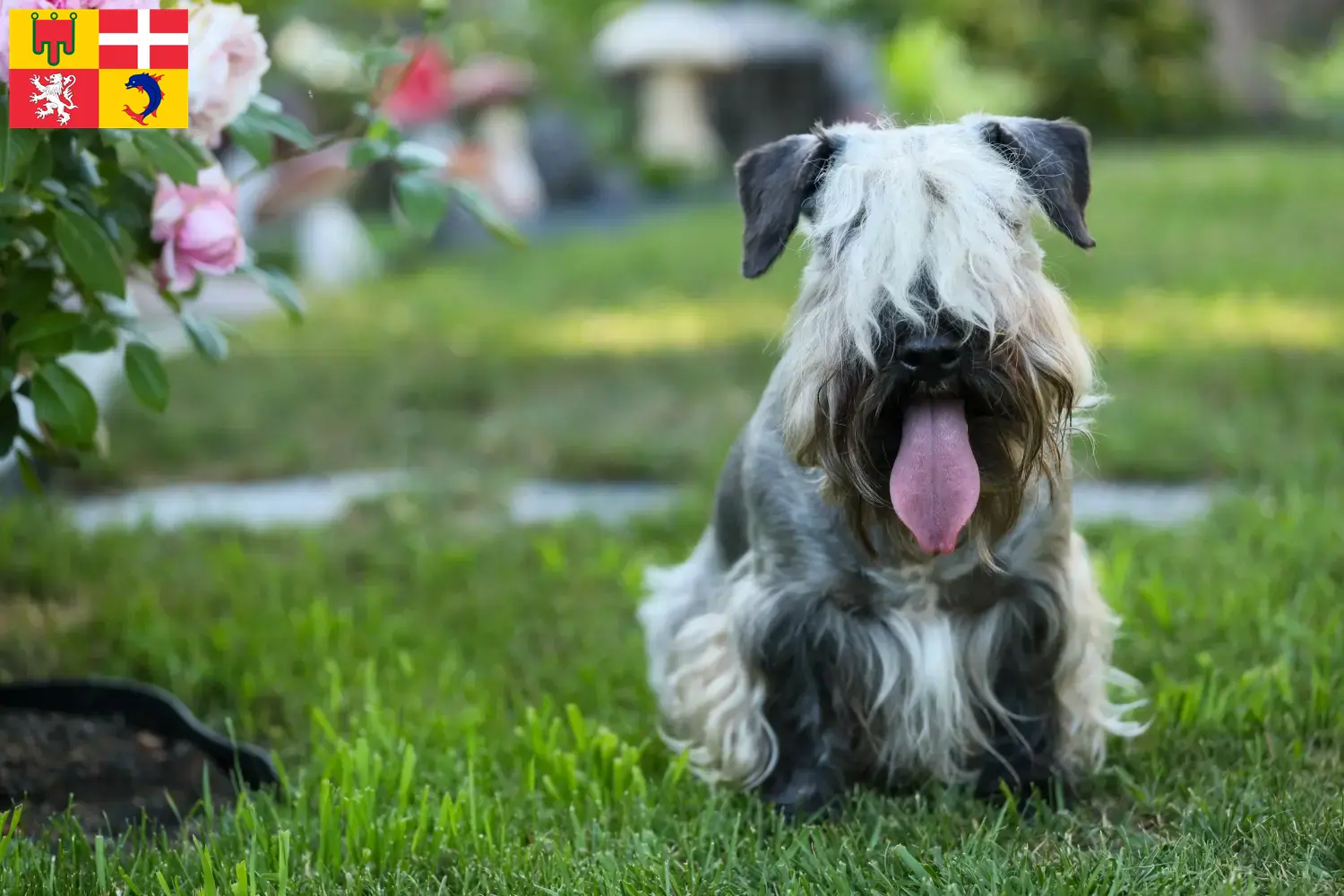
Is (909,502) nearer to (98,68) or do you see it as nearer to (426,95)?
(98,68)

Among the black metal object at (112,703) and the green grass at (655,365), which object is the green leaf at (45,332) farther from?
the green grass at (655,365)

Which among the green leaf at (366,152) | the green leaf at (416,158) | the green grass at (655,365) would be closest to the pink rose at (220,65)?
the green leaf at (366,152)

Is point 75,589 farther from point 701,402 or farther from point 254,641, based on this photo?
point 701,402

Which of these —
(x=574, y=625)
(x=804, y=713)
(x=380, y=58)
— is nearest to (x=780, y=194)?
(x=380, y=58)

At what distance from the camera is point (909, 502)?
93.0 inches

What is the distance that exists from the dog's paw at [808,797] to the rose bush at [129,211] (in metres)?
1.29

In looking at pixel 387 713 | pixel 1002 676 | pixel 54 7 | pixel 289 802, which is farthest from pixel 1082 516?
pixel 54 7

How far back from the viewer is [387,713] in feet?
10.4

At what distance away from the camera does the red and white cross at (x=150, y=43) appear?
8.27 ft

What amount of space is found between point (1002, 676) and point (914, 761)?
0.24 metres

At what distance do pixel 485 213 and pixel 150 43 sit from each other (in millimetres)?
701

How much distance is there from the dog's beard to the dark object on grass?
53.8 inches

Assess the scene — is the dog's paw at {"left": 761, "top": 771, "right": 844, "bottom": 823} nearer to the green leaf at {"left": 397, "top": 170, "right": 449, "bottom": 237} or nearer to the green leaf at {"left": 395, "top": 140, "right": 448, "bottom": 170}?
the green leaf at {"left": 397, "top": 170, "right": 449, "bottom": 237}

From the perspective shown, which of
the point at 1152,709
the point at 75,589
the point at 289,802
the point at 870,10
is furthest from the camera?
the point at 870,10
